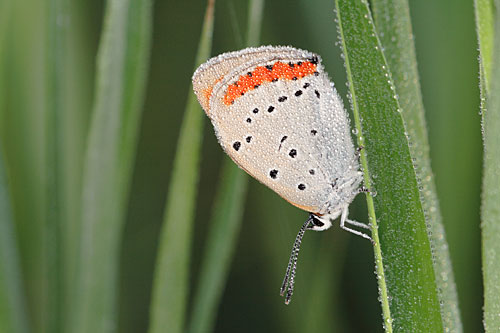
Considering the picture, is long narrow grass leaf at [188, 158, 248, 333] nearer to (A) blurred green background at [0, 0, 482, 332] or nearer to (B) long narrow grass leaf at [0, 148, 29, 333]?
(A) blurred green background at [0, 0, 482, 332]

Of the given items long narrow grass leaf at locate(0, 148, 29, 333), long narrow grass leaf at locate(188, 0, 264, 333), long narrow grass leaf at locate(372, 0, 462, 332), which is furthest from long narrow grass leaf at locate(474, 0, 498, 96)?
long narrow grass leaf at locate(0, 148, 29, 333)

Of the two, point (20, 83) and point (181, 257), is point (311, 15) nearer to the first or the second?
point (181, 257)

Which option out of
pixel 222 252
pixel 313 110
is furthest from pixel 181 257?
pixel 313 110

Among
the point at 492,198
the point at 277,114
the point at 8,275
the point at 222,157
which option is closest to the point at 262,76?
the point at 277,114

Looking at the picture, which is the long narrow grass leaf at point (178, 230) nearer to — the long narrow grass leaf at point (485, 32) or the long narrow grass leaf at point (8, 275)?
the long narrow grass leaf at point (8, 275)

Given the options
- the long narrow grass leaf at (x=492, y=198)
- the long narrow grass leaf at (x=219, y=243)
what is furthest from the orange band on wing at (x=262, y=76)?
the long narrow grass leaf at (x=492, y=198)

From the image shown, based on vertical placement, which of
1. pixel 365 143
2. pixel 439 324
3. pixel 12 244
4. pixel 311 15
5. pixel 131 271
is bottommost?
pixel 131 271
